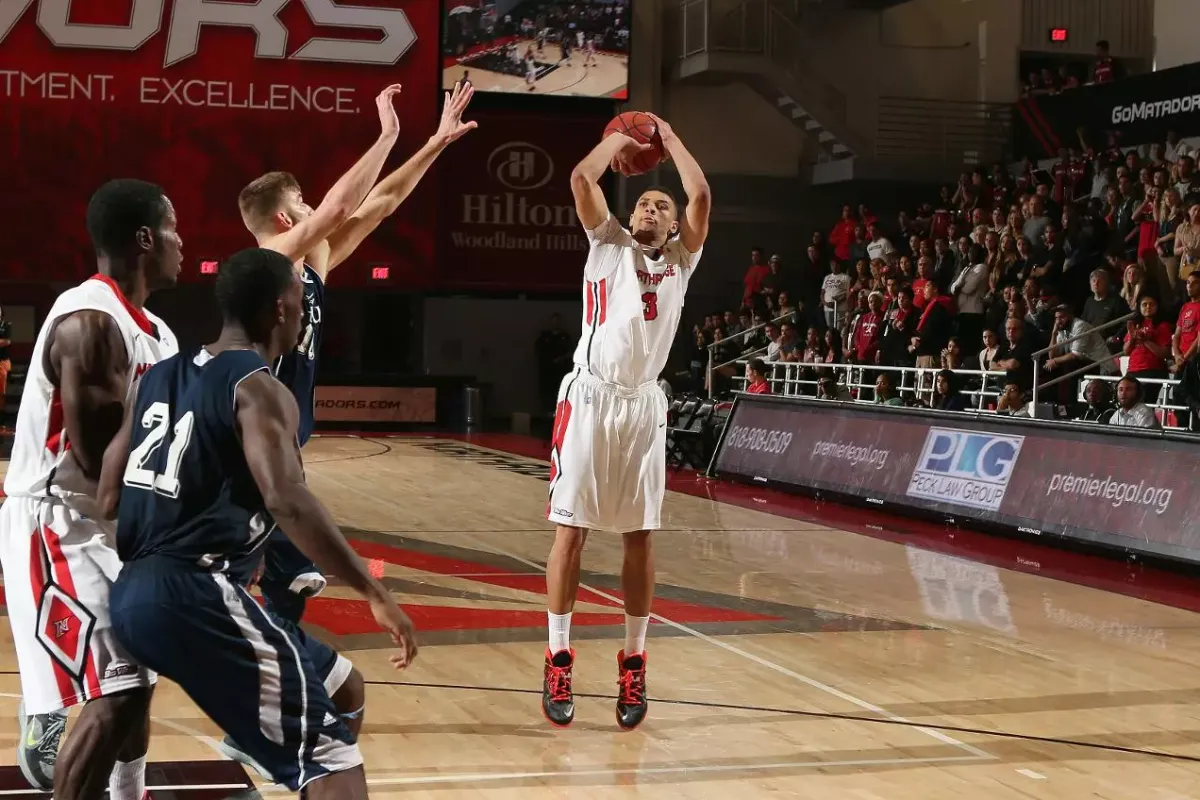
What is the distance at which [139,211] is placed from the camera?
11.6 feet

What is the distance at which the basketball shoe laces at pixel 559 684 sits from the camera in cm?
515

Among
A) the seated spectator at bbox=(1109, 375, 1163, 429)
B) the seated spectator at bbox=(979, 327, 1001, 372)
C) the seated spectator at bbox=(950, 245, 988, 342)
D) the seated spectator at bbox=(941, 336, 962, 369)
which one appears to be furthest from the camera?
the seated spectator at bbox=(950, 245, 988, 342)

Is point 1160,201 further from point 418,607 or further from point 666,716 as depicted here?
point 666,716

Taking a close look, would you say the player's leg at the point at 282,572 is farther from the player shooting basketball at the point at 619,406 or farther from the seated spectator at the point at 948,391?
the seated spectator at the point at 948,391

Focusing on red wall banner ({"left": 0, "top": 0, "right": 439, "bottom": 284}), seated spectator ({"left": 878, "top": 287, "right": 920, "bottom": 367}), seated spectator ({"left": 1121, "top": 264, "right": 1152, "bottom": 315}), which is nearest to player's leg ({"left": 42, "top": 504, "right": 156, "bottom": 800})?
seated spectator ({"left": 1121, "top": 264, "right": 1152, "bottom": 315})

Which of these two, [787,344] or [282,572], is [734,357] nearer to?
[787,344]

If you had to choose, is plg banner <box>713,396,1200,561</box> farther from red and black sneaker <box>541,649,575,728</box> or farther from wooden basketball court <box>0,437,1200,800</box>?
red and black sneaker <box>541,649,575,728</box>

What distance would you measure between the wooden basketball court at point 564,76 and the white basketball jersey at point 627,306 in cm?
1700

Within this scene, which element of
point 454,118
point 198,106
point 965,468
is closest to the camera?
point 454,118

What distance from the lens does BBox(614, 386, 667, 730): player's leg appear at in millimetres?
5270

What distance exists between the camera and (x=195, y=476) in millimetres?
2932

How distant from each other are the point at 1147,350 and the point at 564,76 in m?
11.6

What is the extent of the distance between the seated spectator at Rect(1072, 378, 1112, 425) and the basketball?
313 inches

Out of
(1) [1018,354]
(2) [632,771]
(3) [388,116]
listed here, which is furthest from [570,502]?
(1) [1018,354]
